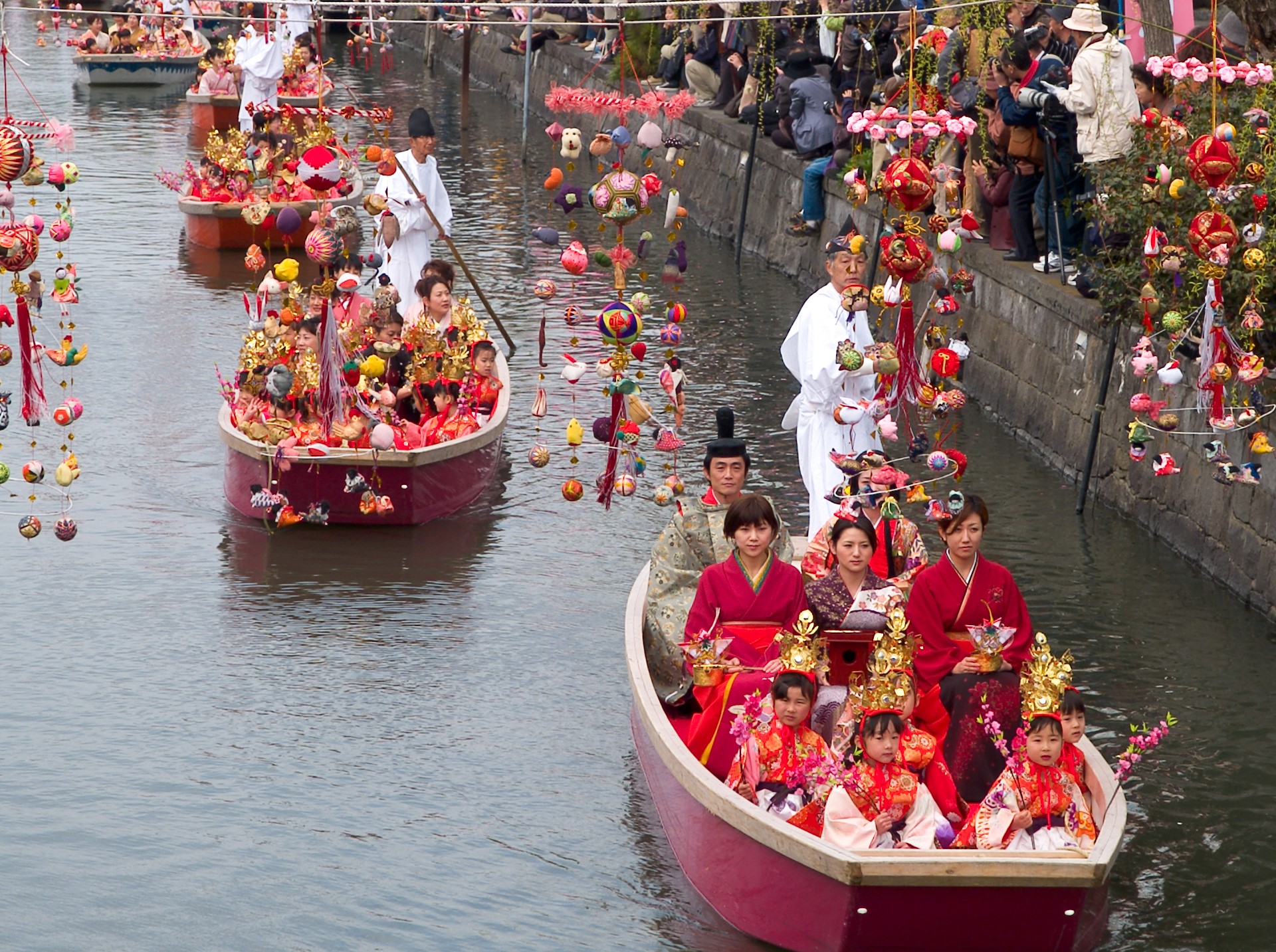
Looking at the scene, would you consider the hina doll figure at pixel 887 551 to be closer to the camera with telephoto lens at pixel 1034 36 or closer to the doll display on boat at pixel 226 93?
the camera with telephoto lens at pixel 1034 36

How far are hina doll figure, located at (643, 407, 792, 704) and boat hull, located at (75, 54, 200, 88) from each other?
2205cm

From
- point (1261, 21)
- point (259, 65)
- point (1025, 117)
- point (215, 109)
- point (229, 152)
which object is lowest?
point (215, 109)

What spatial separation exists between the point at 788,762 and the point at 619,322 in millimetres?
2305

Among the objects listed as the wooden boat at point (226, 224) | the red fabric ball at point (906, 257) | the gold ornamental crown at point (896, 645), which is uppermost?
the red fabric ball at point (906, 257)

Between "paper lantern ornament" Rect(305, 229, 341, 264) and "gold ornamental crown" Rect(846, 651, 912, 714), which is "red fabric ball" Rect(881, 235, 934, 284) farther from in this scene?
"paper lantern ornament" Rect(305, 229, 341, 264)

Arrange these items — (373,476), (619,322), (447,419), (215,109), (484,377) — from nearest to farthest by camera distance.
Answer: (619,322), (373,476), (447,419), (484,377), (215,109)

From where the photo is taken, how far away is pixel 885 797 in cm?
604

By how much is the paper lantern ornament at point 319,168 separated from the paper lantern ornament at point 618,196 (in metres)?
2.10

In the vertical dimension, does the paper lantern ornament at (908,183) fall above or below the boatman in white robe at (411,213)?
above

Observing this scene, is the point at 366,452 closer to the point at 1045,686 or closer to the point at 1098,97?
the point at 1098,97

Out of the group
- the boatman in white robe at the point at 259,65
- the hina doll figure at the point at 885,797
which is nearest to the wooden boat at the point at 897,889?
the hina doll figure at the point at 885,797

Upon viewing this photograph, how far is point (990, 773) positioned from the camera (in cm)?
640

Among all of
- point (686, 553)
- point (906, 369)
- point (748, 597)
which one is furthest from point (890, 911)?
point (906, 369)

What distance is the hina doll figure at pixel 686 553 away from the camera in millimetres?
7516
